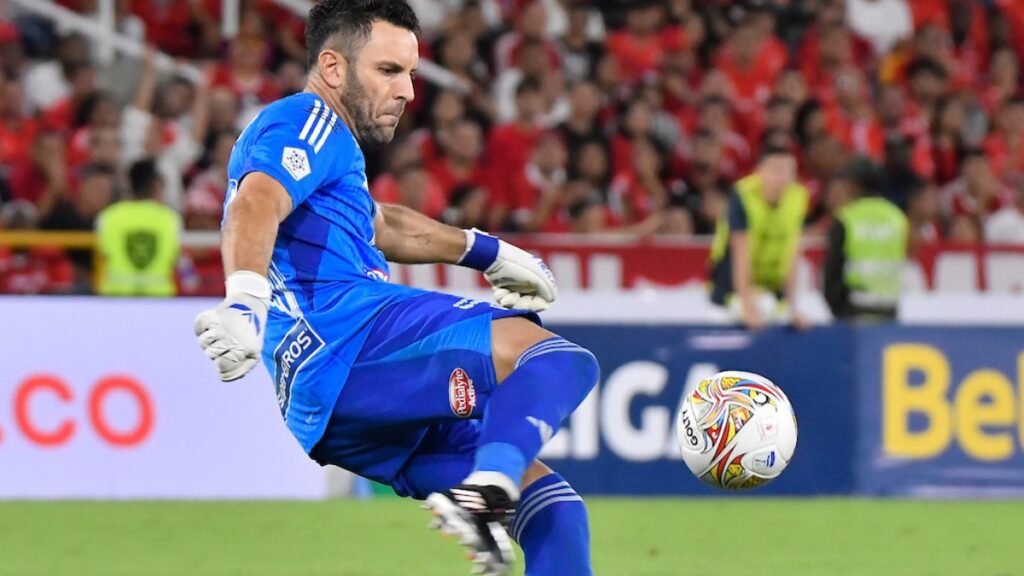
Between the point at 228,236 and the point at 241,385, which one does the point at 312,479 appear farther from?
Result: the point at 228,236

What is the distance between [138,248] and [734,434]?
7.41 meters

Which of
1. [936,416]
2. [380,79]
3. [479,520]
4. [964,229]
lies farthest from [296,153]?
[964,229]

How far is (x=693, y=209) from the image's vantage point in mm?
15133

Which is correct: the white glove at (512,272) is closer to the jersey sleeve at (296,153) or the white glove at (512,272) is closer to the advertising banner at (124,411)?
the jersey sleeve at (296,153)

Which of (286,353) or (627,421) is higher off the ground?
(286,353)

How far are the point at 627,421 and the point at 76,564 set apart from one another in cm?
444

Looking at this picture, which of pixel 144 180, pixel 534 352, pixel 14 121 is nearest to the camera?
pixel 534 352

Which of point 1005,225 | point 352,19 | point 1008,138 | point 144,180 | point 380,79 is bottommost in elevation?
point 1005,225

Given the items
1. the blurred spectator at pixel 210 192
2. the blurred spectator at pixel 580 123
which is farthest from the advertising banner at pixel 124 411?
the blurred spectator at pixel 580 123

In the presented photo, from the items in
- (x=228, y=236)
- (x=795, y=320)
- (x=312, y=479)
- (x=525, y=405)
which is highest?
(x=228, y=236)

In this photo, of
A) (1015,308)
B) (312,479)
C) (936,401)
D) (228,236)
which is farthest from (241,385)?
(228,236)

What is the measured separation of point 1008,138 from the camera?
55.9 ft

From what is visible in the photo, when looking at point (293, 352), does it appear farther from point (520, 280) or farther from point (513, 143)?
point (513, 143)

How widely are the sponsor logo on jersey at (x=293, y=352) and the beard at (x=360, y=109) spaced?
56 centimetres
